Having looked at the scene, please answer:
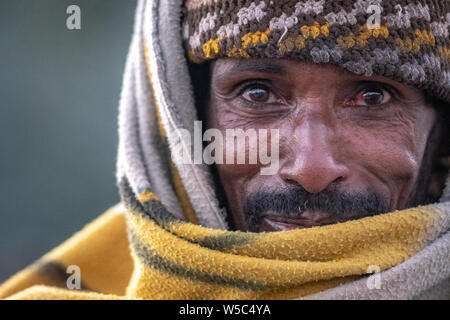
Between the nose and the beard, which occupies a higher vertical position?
the nose

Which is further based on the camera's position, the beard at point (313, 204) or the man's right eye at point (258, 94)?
the man's right eye at point (258, 94)

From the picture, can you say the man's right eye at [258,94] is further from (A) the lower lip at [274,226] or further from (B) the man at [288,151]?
(A) the lower lip at [274,226]

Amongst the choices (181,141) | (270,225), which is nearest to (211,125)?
(181,141)

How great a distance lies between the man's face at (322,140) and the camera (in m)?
1.66

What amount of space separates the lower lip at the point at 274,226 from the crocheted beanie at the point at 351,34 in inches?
19.1

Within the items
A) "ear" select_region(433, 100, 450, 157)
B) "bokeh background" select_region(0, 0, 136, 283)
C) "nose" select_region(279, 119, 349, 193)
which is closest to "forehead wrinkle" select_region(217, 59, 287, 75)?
"nose" select_region(279, 119, 349, 193)

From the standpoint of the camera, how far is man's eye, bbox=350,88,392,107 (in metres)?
1.76

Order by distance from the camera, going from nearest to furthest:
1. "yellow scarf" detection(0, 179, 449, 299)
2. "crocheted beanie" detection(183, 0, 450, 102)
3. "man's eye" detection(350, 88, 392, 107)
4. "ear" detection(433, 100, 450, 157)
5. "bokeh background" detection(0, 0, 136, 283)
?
"yellow scarf" detection(0, 179, 449, 299)
"crocheted beanie" detection(183, 0, 450, 102)
"man's eye" detection(350, 88, 392, 107)
"ear" detection(433, 100, 450, 157)
"bokeh background" detection(0, 0, 136, 283)

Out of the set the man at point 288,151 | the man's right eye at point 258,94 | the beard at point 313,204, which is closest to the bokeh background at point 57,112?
the man at point 288,151

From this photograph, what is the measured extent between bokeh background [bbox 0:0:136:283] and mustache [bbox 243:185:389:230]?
394cm

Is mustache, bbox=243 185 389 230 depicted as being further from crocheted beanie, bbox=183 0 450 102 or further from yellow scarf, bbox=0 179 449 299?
crocheted beanie, bbox=183 0 450 102

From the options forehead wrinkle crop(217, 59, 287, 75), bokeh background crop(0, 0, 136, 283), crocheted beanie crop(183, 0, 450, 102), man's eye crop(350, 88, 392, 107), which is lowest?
bokeh background crop(0, 0, 136, 283)

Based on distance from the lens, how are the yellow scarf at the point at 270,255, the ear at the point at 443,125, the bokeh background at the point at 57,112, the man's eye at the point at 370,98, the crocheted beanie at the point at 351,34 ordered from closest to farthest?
the yellow scarf at the point at 270,255 < the crocheted beanie at the point at 351,34 < the man's eye at the point at 370,98 < the ear at the point at 443,125 < the bokeh background at the point at 57,112

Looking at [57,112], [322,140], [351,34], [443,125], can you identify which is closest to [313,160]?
[322,140]
